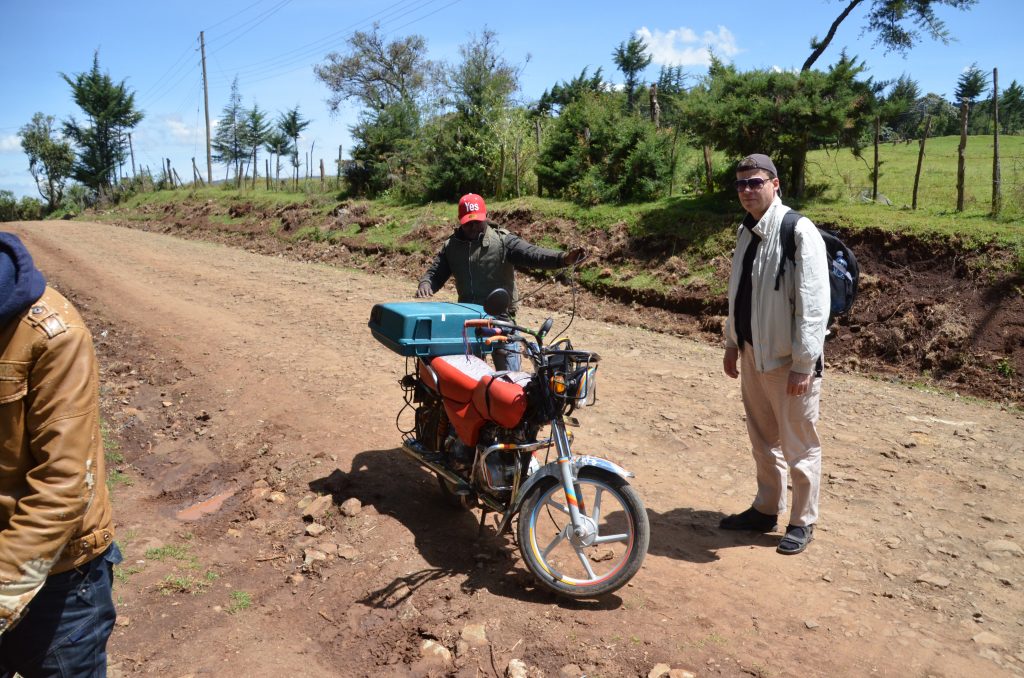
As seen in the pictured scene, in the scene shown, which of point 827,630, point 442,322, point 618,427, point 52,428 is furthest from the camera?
point 618,427

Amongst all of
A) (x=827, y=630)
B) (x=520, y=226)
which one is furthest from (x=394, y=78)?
(x=827, y=630)

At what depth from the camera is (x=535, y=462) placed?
428cm

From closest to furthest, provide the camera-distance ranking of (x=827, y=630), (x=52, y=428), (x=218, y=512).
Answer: (x=52, y=428), (x=827, y=630), (x=218, y=512)

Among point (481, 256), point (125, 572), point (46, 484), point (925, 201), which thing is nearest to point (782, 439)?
point (481, 256)

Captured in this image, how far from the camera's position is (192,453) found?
6.60m

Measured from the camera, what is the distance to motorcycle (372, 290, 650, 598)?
376cm

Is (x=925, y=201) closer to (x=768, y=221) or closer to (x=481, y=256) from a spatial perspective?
(x=768, y=221)

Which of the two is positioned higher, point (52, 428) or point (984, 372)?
point (52, 428)

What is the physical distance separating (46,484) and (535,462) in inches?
102

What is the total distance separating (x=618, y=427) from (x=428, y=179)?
15.4 m

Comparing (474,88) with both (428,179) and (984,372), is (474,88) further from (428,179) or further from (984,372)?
(984,372)

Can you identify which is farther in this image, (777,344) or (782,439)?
(782,439)

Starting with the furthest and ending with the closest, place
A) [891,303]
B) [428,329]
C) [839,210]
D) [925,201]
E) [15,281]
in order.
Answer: [925,201] < [839,210] < [891,303] < [428,329] < [15,281]

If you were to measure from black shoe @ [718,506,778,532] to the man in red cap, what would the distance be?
6.58 ft
